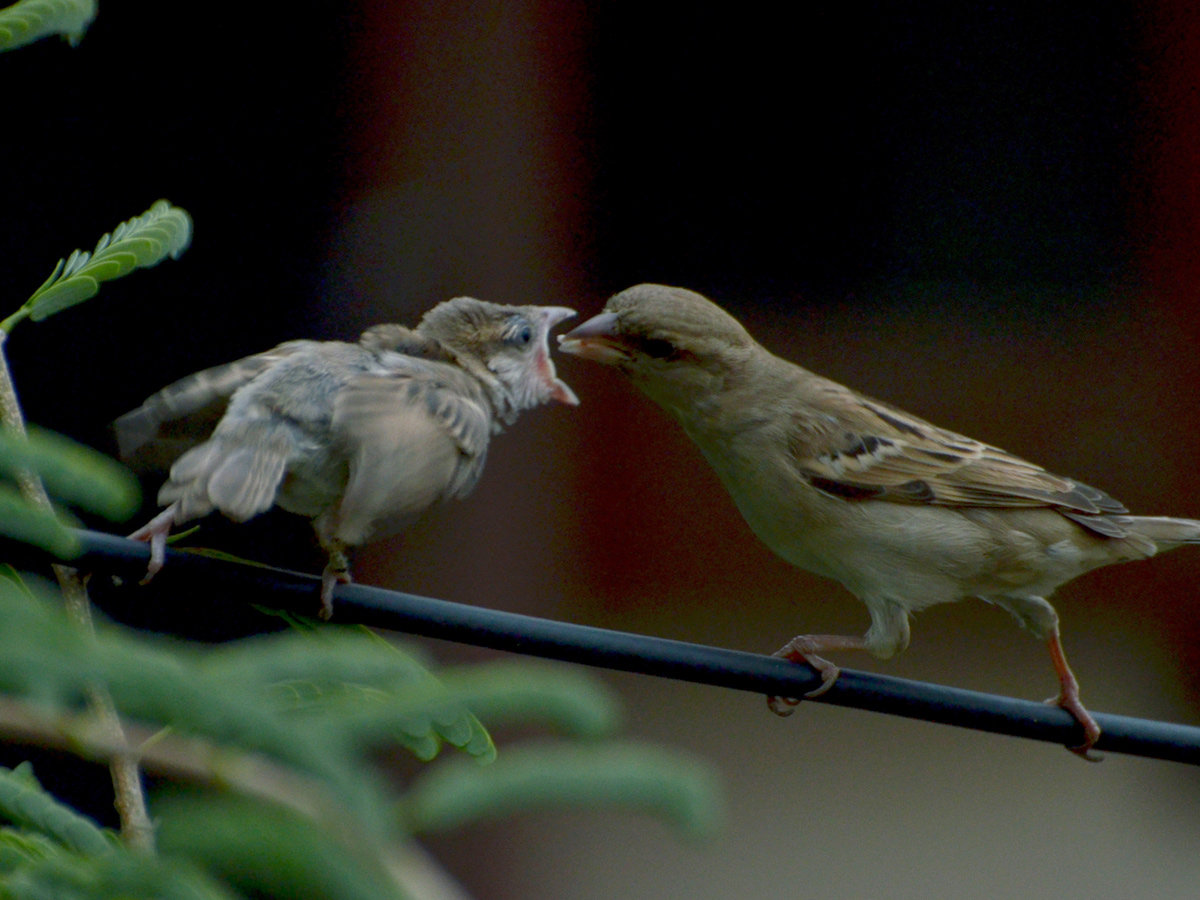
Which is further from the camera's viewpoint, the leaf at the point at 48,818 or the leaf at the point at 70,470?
the leaf at the point at 48,818

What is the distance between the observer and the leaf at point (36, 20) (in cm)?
160

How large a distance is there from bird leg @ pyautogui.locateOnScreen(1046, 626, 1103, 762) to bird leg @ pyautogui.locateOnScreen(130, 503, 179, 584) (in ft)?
5.41

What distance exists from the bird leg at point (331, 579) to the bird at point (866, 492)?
3.24 feet

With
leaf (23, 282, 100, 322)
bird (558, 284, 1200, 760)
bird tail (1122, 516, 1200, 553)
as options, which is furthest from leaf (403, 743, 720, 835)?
bird tail (1122, 516, 1200, 553)

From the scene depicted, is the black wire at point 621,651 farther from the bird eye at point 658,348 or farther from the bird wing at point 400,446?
the bird eye at point 658,348

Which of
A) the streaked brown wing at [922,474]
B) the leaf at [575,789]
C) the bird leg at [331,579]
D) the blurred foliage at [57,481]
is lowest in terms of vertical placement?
the streaked brown wing at [922,474]

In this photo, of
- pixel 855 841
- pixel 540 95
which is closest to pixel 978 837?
pixel 855 841

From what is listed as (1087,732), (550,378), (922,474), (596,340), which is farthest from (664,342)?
(1087,732)

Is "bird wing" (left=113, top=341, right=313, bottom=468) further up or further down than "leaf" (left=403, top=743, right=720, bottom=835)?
further down

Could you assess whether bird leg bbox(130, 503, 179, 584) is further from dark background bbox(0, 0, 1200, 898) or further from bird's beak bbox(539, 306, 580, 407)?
dark background bbox(0, 0, 1200, 898)

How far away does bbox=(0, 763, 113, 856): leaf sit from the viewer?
1.31 meters

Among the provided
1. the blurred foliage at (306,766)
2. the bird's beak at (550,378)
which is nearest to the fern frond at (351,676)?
the blurred foliage at (306,766)

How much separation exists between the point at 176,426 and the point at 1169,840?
5536mm

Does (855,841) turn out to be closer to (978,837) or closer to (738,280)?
(978,837)
